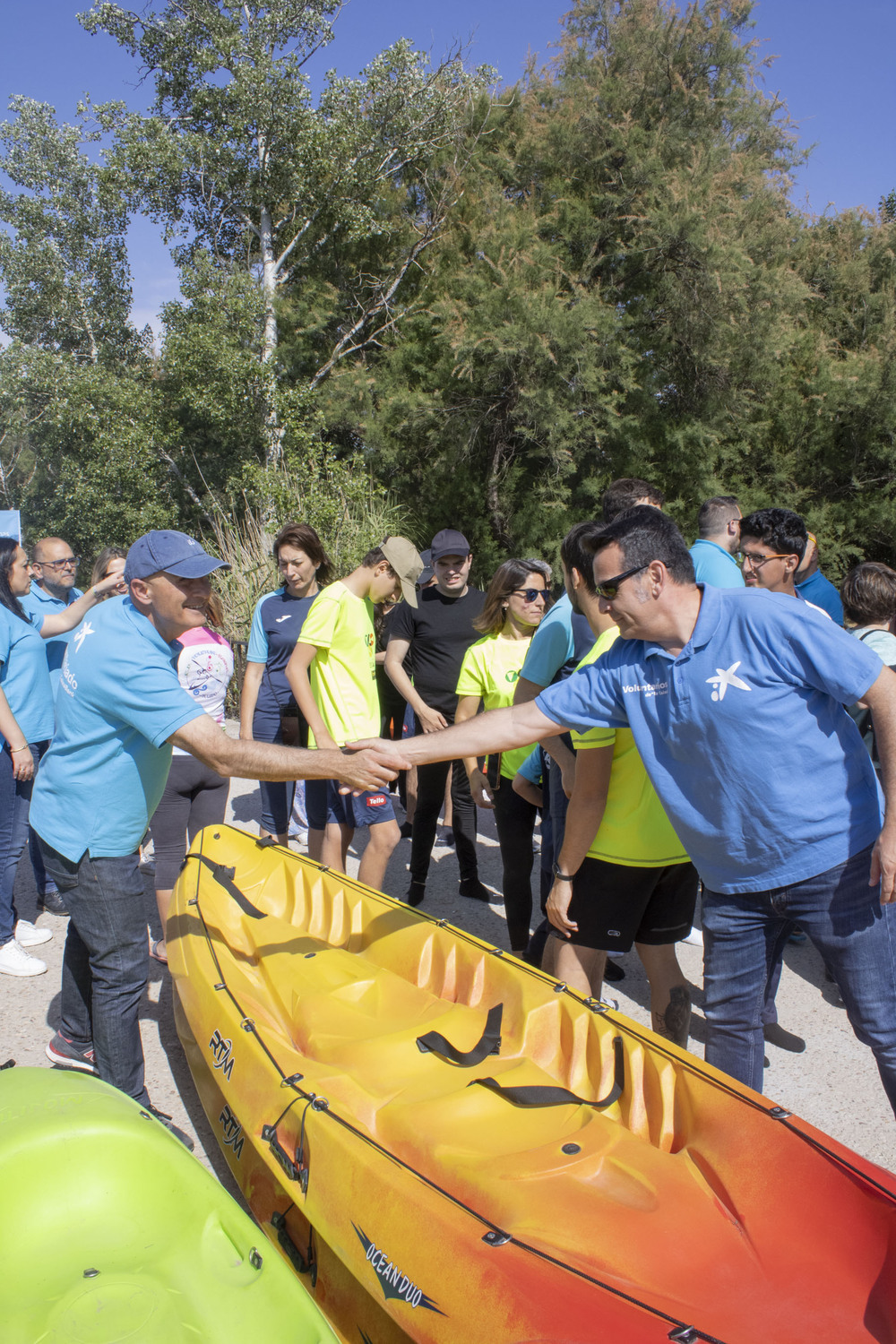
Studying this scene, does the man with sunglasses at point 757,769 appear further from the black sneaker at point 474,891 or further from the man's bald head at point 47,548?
the man's bald head at point 47,548

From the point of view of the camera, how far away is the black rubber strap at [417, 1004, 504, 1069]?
2.56 m

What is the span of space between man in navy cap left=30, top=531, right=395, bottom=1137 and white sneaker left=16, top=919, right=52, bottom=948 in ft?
6.26

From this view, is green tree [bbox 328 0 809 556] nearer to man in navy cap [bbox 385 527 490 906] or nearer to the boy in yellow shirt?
man in navy cap [bbox 385 527 490 906]

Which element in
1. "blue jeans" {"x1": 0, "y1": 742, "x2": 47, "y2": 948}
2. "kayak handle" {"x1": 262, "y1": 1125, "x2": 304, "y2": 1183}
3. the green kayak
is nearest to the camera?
the green kayak

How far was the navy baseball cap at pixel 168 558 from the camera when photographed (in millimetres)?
2715

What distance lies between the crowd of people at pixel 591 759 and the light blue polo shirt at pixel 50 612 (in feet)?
1.74

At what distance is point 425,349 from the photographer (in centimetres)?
1817

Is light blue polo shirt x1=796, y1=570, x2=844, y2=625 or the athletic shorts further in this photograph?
light blue polo shirt x1=796, y1=570, x2=844, y2=625

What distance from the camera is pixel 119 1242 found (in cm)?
188

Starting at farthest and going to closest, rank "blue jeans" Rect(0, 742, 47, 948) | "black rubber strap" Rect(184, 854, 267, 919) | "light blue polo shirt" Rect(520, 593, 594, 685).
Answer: "blue jeans" Rect(0, 742, 47, 948) < "black rubber strap" Rect(184, 854, 267, 919) < "light blue polo shirt" Rect(520, 593, 594, 685)

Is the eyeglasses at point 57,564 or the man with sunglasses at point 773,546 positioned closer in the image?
the man with sunglasses at point 773,546

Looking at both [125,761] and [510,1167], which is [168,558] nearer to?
[125,761]

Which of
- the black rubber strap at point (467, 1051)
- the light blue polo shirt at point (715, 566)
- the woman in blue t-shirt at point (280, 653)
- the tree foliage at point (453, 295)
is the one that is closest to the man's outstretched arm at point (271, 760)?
the black rubber strap at point (467, 1051)

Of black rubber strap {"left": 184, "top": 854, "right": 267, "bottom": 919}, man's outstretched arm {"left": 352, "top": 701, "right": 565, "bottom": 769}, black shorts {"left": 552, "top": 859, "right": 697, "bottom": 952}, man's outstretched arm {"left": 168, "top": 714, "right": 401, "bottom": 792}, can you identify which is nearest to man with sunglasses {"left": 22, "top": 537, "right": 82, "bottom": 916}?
black rubber strap {"left": 184, "top": 854, "right": 267, "bottom": 919}
